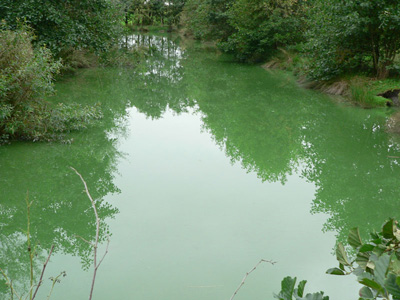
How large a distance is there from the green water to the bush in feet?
1.09

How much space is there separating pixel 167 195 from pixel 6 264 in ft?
7.22

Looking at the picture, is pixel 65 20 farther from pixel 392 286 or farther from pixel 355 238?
pixel 392 286

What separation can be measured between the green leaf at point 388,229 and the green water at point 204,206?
1.72 m

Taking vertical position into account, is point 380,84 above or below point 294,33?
below

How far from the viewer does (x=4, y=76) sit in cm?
653

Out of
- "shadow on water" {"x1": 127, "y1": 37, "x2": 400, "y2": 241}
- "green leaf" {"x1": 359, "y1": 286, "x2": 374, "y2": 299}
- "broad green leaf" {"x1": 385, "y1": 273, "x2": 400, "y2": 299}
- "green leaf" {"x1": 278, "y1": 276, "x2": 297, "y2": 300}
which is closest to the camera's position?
"broad green leaf" {"x1": 385, "y1": 273, "x2": 400, "y2": 299}

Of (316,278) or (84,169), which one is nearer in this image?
(316,278)

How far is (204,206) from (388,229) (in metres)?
3.87

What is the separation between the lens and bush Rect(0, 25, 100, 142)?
267 inches

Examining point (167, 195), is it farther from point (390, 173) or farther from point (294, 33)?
point (294, 33)

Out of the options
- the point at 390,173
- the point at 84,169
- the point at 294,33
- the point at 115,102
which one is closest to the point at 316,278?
the point at 390,173

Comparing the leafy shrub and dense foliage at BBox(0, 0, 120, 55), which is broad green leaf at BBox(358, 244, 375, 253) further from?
the leafy shrub

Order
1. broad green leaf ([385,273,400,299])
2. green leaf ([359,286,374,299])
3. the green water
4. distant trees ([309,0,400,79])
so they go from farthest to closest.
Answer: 1. distant trees ([309,0,400,79])
2. the green water
3. green leaf ([359,286,374,299])
4. broad green leaf ([385,273,400,299])

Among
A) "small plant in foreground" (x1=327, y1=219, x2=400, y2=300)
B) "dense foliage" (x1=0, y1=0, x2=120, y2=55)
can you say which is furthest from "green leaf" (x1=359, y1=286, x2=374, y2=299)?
"dense foliage" (x1=0, y1=0, x2=120, y2=55)
